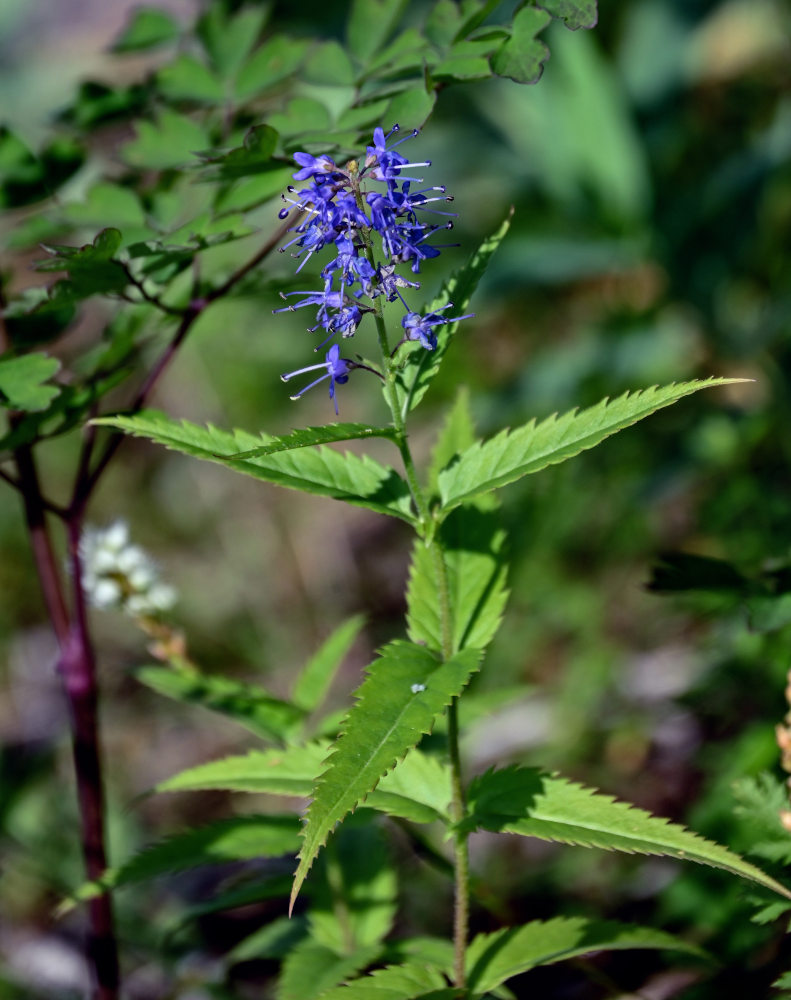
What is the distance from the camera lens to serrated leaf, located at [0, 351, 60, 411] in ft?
5.22

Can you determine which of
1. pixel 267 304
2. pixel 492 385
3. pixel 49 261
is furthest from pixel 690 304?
pixel 49 261

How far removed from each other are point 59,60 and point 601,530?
5.47 metres

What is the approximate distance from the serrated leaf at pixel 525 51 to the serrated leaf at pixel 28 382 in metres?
0.84

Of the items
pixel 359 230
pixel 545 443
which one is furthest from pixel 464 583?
pixel 359 230

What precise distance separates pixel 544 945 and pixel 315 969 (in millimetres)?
453

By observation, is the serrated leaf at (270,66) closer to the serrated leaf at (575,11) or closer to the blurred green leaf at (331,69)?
the blurred green leaf at (331,69)

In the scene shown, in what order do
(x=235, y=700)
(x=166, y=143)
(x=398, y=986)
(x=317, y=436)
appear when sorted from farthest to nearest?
(x=235, y=700)
(x=166, y=143)
(x=398, y=986)
(x=317, y=436)

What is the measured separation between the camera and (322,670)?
82.3 inches

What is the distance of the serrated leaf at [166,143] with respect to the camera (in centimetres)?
186

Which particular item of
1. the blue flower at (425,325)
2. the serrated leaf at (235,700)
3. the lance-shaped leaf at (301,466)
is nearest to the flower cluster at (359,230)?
the blue flower at (425,325)

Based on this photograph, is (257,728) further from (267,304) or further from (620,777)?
(267,304)

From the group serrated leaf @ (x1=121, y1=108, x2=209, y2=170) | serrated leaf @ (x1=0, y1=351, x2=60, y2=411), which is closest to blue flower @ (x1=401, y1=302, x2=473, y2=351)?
serrated leaf @ (x1=0, y1=351, x2=60, y2=411)

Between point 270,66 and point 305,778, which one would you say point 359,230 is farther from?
point 305,778

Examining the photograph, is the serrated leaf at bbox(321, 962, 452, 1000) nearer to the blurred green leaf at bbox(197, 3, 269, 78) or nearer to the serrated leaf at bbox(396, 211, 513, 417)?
the serrated leaf at bbox(396, 211, 513, 417)
